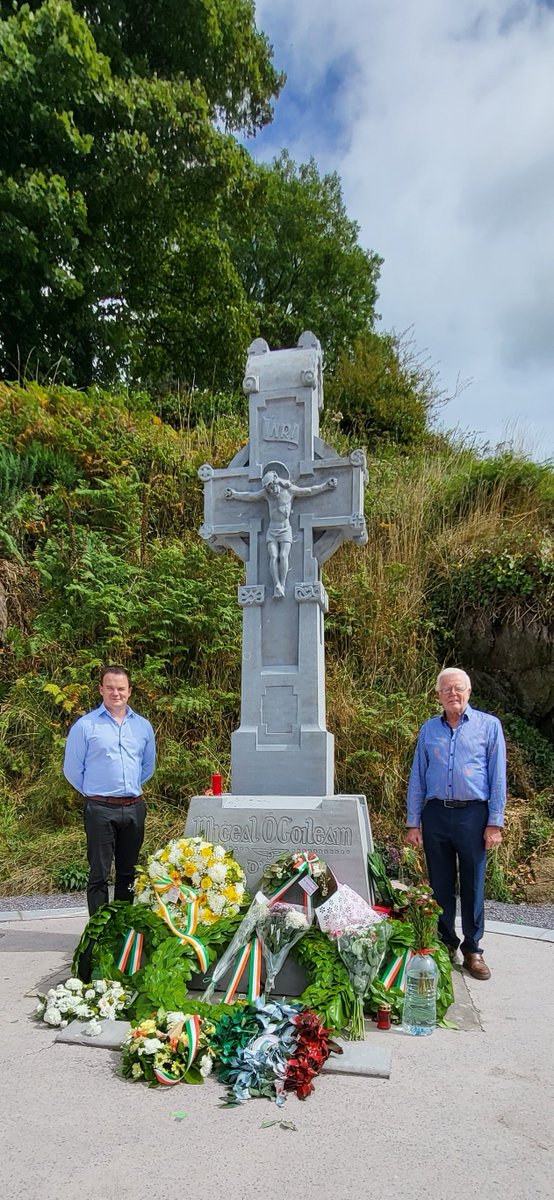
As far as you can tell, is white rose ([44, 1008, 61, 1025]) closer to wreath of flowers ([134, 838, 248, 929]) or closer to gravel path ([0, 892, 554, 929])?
wreath of flowers ([134, 838, 248, 929])

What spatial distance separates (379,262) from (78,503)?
59.4 ft

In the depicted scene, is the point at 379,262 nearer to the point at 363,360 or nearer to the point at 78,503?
the point at 363,360

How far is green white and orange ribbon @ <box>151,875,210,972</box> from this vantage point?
393 centimetres

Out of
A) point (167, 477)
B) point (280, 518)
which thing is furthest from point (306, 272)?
point (280, 518)

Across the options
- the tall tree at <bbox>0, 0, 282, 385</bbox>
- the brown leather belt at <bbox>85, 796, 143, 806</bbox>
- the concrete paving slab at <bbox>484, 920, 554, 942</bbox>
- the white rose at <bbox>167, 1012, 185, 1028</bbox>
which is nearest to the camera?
the white rose at <bbox>167, 1012, 185, 1028</bbox>

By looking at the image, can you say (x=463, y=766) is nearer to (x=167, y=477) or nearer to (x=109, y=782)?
(x=109, y=782)

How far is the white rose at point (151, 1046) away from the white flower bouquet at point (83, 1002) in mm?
595

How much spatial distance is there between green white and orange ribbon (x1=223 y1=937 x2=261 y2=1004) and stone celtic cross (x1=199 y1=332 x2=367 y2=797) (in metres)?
1.05

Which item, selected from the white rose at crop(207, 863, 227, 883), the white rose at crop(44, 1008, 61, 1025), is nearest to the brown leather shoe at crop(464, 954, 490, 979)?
the white rose at crop(207, 863, 227, 883)

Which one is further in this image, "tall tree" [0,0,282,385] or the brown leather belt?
"tall tree" [0,0,282,385]

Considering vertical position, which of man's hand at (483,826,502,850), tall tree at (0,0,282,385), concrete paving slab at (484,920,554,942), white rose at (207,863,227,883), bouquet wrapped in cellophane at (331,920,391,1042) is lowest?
concrete paving slab at (484,920,554,942)

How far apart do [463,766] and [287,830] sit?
106 centimetres

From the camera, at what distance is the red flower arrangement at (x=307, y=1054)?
3027mm

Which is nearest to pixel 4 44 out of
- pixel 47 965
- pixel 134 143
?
pixel 134 143
